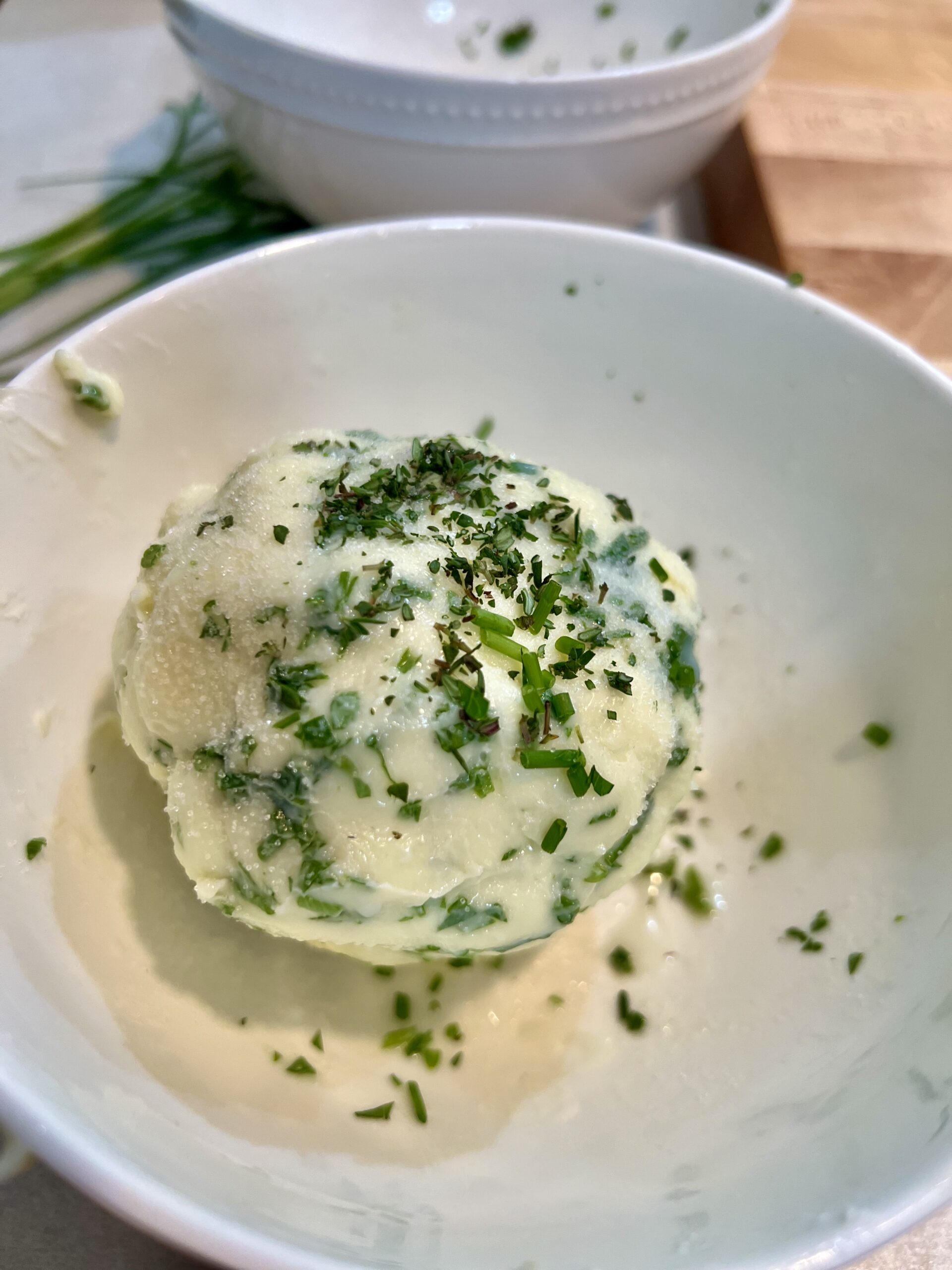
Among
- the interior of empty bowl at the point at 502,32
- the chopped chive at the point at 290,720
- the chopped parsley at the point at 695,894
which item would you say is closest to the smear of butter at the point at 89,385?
the chopped chive at the point at 290,720

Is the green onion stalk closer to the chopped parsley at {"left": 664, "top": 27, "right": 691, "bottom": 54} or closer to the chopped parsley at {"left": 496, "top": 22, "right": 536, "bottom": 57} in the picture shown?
the chopped parsley at {"left": 496, "top": 22, "right": 536, "bottom": 57}

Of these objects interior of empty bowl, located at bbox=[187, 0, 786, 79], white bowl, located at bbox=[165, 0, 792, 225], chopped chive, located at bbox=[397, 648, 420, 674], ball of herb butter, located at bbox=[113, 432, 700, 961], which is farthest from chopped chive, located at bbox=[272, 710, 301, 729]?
interior of empty bowl, located at bbox=[187, 0, 786, 79]

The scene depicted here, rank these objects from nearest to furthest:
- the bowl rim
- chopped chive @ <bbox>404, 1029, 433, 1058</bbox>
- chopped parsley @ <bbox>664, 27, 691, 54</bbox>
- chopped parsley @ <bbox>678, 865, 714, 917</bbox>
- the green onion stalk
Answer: chopped chive @ <bbox>404, 1029, 433, 1058</bbox>
chopped parsley @ <bbox>678, 865, 714, 917</bbox>
the bowl rim
the green onion stalk
chopped parsley @ <bbox>664, 27, 691, 54</bbox>

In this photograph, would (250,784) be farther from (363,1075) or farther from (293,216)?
(293,216)

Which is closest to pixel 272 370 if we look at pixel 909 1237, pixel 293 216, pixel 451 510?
pixel 451 510

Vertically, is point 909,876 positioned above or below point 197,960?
below

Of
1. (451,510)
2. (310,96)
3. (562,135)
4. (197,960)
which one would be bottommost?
(197,960)
